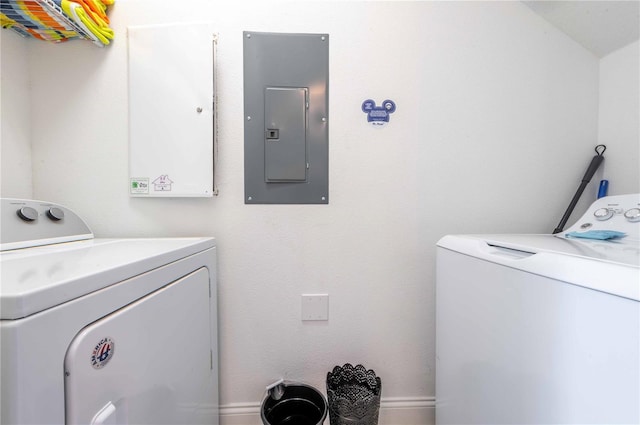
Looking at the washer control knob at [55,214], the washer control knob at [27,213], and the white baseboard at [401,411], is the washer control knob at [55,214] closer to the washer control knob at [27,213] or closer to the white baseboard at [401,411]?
the washer control knob at [27,213]

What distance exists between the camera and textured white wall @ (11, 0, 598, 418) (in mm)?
946

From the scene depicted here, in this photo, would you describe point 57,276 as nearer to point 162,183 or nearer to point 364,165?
point 162,183

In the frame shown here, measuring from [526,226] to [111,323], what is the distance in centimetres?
141

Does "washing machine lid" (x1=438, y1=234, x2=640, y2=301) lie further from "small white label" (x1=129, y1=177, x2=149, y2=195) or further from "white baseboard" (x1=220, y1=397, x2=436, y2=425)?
"small white label" (x1=129, y1=177, x2=149, y2=195)

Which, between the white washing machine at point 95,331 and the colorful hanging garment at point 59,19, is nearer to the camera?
the white washing machine at point 95,331

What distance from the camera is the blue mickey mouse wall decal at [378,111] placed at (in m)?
0.99

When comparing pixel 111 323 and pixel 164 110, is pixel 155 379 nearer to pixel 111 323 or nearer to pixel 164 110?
pixel 111 323

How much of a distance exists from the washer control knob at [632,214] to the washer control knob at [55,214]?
175 cm

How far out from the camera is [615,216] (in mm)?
738

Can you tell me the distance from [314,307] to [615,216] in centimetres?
105

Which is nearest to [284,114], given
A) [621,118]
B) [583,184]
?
[583,184]

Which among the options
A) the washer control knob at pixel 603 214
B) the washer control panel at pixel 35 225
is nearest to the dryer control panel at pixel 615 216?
the washer control knob at pixel 603 214

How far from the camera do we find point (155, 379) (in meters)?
0.50

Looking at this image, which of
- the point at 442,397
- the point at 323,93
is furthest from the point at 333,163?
the point at 442,397
